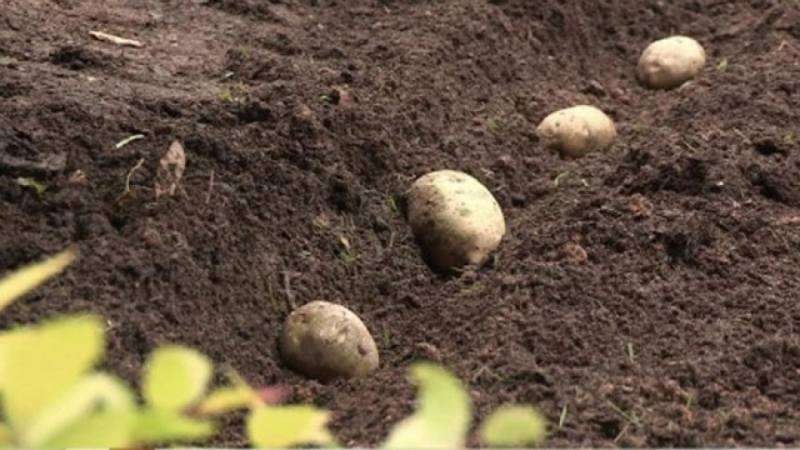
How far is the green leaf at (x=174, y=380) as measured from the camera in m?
0.77

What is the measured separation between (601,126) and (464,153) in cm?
68

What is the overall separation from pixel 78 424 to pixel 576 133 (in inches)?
176

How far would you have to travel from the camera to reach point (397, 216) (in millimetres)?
4285

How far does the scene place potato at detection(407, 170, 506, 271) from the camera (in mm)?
4059

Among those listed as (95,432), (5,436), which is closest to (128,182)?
(5,436)

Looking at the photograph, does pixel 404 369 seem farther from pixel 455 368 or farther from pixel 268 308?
pixel 268 308

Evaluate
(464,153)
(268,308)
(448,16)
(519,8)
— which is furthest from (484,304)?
(519,8)

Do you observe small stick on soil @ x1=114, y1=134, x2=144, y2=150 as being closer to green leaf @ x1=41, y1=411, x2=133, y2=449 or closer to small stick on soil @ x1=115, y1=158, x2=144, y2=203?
small stick on soil @ x1=115, y1=158, x2=144, y2=203

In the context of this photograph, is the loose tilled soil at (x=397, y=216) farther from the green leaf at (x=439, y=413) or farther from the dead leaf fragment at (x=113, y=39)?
the green leaf at (x=439, y=413)

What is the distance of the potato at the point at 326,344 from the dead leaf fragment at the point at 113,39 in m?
1.96

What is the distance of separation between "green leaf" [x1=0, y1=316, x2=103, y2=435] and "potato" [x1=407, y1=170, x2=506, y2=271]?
3362mm

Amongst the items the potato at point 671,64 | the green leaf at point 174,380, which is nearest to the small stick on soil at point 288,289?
the potato at point 671,64

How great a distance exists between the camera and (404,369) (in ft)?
11.5

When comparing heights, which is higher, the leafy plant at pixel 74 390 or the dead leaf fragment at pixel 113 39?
the leafy plant at pixel 74 390
